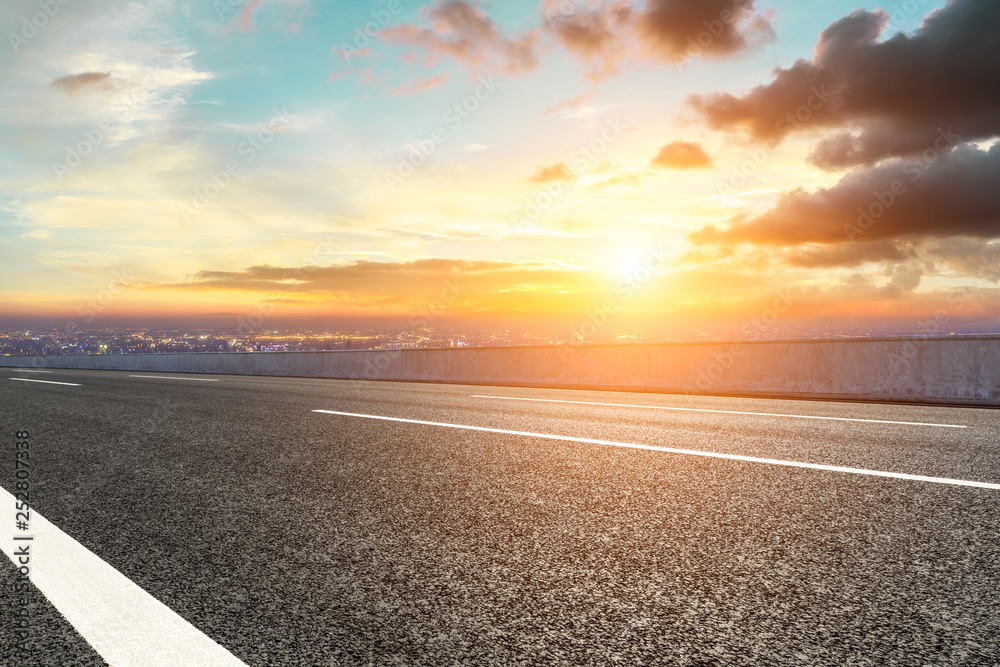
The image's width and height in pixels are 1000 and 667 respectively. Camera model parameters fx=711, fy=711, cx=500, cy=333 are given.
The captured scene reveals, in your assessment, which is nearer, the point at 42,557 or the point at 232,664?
the point at 232,664

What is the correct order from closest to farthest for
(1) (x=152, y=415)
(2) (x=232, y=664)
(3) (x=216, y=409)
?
(2) (x=232, y=664) → (1) (x=152, y=415) → (3) (x=216, y=409)

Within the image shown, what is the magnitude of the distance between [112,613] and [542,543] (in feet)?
6.29

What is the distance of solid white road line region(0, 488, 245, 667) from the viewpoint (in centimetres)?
237

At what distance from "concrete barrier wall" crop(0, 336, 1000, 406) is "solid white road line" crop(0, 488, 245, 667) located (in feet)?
40.6

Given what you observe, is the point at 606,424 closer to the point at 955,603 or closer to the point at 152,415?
the point at 955,603

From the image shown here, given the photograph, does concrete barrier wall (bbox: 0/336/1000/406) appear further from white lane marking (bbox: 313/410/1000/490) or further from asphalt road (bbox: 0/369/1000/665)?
white lane marking (bbox: 313/410/1000/490)

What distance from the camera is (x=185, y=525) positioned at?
4.11 metres

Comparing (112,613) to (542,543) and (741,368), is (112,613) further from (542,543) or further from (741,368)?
(741,368)

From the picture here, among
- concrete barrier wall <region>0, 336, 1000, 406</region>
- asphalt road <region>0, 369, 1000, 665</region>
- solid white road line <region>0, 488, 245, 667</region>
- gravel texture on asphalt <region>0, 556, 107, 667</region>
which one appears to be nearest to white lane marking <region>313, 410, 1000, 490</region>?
asphalt road <region>0, 369, 1000, 665</region>

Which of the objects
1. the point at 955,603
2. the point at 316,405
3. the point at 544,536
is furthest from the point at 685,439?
the point at 316,405

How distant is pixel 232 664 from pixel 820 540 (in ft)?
9.19

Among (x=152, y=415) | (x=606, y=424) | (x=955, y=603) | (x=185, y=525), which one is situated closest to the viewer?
(x=955, y=603)

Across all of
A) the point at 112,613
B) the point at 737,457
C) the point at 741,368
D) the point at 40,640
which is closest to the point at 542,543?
the point at 112,613

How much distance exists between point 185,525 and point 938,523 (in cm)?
421
